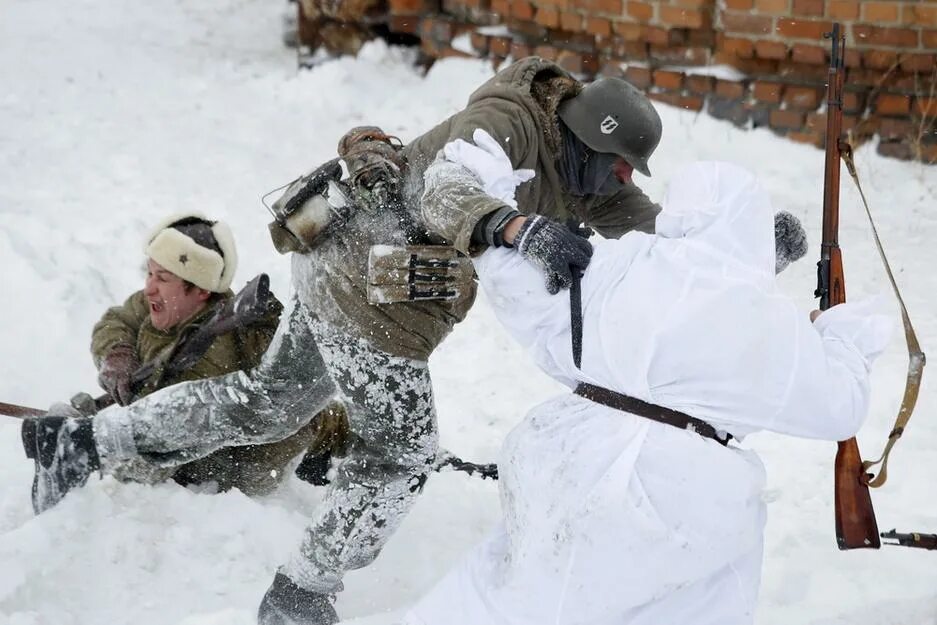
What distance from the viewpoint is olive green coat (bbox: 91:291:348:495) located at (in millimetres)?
3840

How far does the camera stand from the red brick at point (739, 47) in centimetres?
622

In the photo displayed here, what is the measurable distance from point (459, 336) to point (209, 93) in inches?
113

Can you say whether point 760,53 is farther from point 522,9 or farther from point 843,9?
point 522,9

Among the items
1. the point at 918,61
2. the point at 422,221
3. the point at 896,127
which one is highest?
the point at 422,221

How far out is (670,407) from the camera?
2.37 m

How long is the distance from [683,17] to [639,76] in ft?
1.32

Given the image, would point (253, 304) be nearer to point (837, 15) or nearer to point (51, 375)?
point (51, 375)

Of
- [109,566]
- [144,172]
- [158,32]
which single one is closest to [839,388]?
[109,566]

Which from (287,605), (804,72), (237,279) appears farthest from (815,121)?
(287,605)

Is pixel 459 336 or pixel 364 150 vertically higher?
pixel 364 150

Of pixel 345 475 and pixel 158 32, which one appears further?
pixel 158 32

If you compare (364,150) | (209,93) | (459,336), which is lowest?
(459,336)

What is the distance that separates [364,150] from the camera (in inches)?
127

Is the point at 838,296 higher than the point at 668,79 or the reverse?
higher
